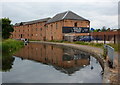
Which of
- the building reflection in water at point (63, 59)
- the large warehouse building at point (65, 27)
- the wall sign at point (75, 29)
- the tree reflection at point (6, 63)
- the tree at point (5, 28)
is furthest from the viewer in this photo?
the wall sign at point (75, 29)

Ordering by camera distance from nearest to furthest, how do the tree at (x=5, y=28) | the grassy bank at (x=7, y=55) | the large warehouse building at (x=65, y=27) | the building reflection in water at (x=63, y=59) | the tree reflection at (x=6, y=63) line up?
the tree reflection at (x=6, y=63) < the building reflection in water at (x=63, y=59) < the grassy bank at (x=7, y=55) < the tree at (x=5, y=28) < the large warehouse building at (x=65, y=27)

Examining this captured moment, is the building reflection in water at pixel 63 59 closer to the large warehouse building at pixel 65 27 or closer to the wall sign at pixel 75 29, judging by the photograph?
the large warehouse building at pixel 65 27

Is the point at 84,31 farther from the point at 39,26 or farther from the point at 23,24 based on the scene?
the point at 23,24

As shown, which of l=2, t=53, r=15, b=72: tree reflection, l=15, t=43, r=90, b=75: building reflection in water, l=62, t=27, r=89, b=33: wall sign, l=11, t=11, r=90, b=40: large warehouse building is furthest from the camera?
l=62, t=27, r=89, b=33: wall sign

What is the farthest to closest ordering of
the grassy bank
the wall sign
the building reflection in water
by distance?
the wall sign, the grassy bank, the building reflection in water

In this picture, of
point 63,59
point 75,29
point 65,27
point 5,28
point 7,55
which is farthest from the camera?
point 75,29

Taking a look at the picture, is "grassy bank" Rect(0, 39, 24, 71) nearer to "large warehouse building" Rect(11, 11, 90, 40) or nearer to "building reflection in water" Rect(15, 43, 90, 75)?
"building reflection in water" Rect(15, 43, 90, 75)

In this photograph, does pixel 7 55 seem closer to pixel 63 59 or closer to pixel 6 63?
pixel 6 63

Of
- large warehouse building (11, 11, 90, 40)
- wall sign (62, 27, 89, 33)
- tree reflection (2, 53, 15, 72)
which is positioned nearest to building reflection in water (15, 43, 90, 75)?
tree reflection (2, 53, 15, 72)

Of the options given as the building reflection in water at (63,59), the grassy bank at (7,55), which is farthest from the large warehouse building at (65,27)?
the grassy bank at (7,55)

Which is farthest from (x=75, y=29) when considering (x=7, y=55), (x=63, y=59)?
(x=7, y=55)

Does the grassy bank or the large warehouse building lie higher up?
the large warehouse building

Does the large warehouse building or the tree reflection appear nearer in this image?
the tree reflection

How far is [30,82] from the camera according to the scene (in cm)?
856
